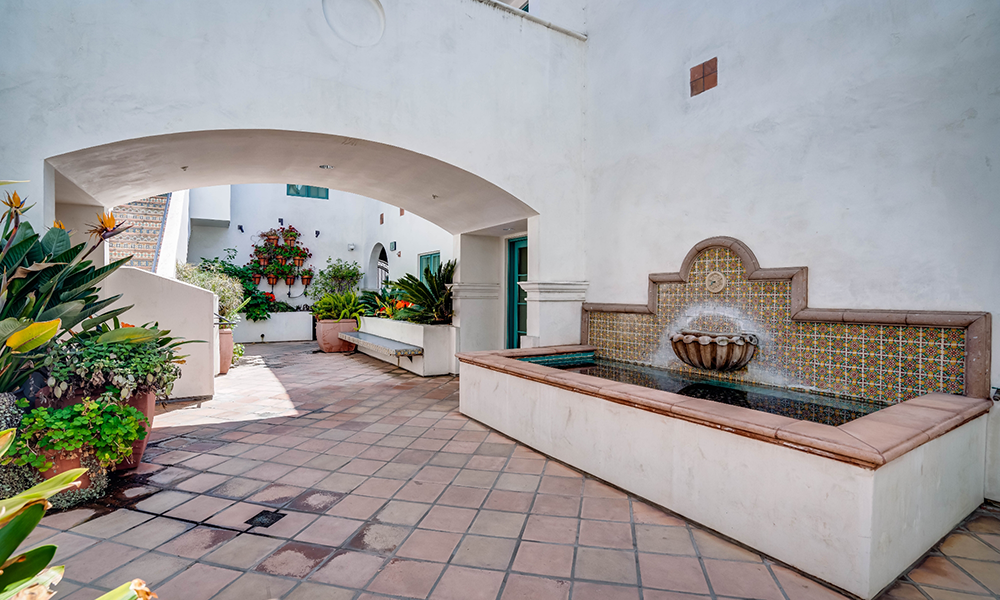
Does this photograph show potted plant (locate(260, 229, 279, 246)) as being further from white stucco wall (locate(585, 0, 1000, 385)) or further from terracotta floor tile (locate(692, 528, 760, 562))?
terracotta floor tile (locate(692, 528, 760, 562))

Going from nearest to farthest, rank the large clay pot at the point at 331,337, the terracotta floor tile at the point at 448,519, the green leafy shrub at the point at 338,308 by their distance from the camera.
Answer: the terracotta floor tile at the point at 448,519, the large clay pot at the point at 331,337, the green leafy shrub at the point at 338,308

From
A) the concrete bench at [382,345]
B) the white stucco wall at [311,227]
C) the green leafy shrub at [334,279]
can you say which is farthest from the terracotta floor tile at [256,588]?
the green leafy shrub at [334,279]

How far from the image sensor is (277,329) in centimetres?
1213

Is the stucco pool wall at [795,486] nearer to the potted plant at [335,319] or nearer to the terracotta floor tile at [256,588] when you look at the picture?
the terracotta floor tile at [256,588]

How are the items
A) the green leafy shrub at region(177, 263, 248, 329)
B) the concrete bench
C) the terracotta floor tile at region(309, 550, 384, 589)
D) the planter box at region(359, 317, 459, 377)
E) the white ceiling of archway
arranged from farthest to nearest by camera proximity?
the green leafy shrub at region(177, 263, 248, 329) → the planter box at region(359, 317, 459, 377) → the concrete bench → the white ceiling of archway → the terracotta floor tile at region(309, 550, 384, 589)

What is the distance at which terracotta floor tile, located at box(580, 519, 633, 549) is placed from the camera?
251 centimetres

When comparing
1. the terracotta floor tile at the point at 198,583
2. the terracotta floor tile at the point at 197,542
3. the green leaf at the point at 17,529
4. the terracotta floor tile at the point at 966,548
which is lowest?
the terracotta floor tile at the point at 198,583

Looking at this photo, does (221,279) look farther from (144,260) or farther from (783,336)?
(783,336)

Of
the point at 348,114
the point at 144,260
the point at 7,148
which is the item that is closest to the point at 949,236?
the point at 348,114

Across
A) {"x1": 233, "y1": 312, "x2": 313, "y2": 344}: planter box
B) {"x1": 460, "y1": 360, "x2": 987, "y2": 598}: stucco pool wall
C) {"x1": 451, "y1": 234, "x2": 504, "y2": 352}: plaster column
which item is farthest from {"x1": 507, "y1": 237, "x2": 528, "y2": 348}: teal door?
{"x1": 233, "y1": 312, "x2": 313, "y2": 344}: planter box

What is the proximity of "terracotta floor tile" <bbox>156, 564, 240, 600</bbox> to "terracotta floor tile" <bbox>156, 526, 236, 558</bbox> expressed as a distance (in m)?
0.15

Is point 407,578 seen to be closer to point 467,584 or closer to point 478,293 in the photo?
point 467,584

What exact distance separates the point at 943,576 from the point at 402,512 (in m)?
2.69

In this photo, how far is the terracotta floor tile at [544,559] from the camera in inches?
89.6
